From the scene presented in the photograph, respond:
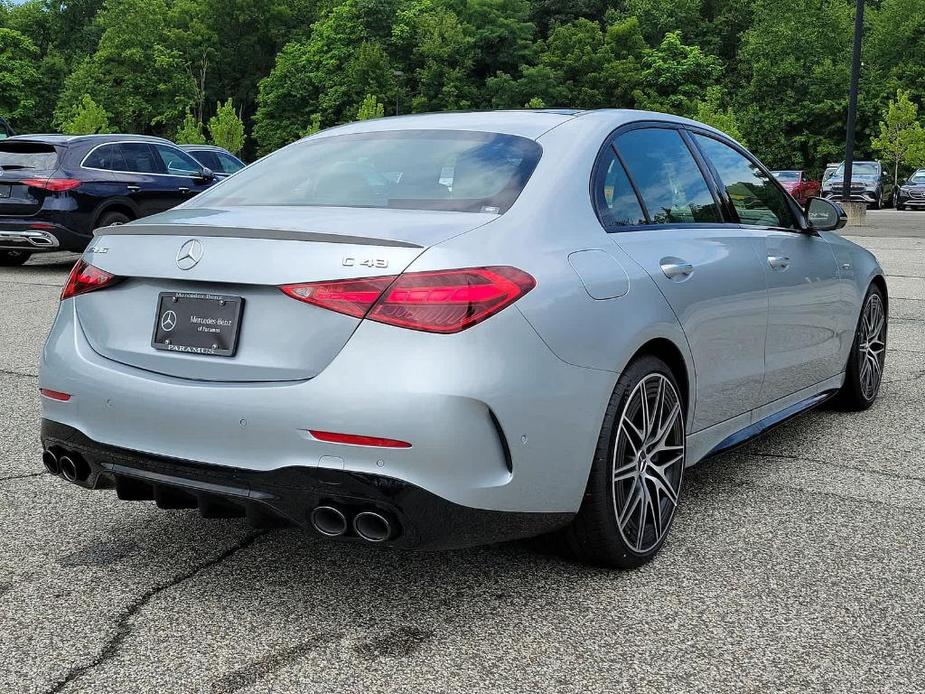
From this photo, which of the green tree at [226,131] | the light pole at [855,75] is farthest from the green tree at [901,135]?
the green tree at [226,131]

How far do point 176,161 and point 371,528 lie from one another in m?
13.6

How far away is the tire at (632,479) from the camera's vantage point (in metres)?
3.43

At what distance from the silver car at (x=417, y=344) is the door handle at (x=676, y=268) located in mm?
23

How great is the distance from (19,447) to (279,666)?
2847mm

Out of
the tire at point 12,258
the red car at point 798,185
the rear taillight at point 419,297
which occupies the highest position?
the rear taillight at point 419,297

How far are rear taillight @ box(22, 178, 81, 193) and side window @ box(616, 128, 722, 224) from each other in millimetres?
10805

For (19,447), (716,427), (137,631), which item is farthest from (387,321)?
(19,447)

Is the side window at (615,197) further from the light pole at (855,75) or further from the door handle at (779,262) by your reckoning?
the light pole at (855,75)

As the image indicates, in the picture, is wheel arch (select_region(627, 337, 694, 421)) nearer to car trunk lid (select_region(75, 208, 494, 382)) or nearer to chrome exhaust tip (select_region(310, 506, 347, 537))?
car trunk lid (select_region(75, 208, 494, 382))

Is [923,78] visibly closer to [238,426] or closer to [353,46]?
[353,46]

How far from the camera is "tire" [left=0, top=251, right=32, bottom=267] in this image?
15.0 m

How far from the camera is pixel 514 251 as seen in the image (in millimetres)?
3164

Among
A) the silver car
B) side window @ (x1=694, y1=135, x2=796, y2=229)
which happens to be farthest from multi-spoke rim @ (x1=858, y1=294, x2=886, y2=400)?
the silver car

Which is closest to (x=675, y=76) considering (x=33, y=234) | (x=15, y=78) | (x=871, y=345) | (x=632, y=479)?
(x=15, y=78)
